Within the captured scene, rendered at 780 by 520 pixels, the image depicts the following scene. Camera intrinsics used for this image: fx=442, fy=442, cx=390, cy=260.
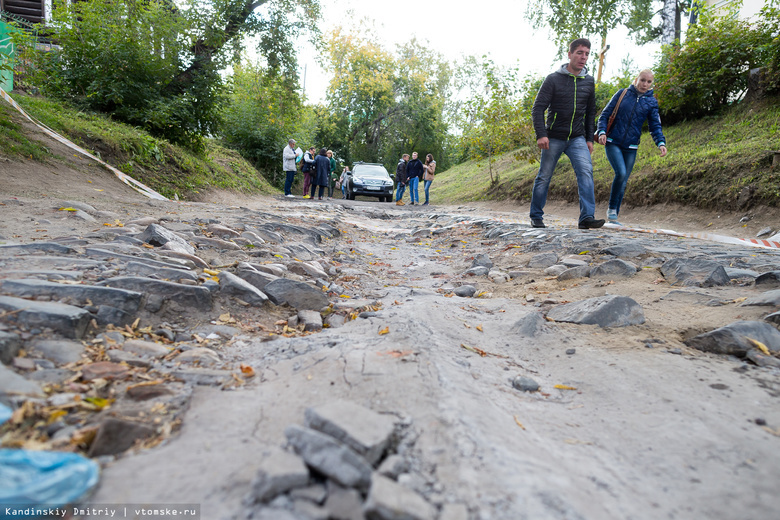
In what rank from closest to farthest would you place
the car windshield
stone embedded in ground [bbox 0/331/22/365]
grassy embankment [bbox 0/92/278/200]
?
1. stone embedded in ground [bbox 0/331/22/365]
2. grassy embankment [bbox 0/92/278/200]
3. the car windshield

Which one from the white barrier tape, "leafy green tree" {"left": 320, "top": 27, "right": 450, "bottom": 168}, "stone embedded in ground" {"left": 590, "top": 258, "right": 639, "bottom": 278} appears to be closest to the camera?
"stone embedded in ground" {"left": 590, "top": 258, "right": 639, "bottom": 278}

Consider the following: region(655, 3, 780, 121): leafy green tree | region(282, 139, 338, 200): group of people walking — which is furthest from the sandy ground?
region(282, 139, 338, 200): group of people walking

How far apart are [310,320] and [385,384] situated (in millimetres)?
1045

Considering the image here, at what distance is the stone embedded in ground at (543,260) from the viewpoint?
414cm

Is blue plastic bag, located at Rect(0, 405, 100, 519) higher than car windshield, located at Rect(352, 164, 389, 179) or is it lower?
lower

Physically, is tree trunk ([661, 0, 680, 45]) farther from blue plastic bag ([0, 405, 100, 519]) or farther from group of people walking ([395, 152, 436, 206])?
blue plastic bag ([0, 405, 100, 519])

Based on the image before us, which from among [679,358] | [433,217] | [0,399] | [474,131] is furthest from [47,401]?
[474,131]

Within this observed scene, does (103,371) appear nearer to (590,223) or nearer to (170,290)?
(170,290)

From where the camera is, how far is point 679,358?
6.55ft

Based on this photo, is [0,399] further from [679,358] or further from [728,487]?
[679,358]

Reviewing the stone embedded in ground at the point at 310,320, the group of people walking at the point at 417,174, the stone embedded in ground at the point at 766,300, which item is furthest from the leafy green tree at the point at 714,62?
the stone embedded in ground at the point at 310,320

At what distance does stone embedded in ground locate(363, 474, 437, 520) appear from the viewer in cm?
99

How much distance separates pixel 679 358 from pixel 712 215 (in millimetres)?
6365

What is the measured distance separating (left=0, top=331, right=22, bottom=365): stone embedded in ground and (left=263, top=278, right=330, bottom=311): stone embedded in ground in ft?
4.53
